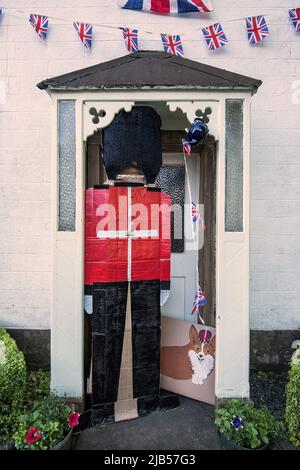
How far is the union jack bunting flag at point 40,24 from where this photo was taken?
353cm

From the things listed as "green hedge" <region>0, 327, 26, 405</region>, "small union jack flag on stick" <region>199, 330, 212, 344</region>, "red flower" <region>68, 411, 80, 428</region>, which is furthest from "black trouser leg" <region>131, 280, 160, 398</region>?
"green hedge" <region>0, 327, 26, 405</region>

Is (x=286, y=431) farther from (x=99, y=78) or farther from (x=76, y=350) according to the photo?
(x=99, y=78)

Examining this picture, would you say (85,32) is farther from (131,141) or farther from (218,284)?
(218,284)

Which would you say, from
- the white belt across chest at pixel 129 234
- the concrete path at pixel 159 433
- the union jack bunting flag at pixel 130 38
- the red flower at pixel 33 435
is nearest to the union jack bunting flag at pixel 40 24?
the union jack bunting flag at pixel 130 38

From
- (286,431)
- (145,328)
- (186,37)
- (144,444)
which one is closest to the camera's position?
(144,444)

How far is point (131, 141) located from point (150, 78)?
20.0 inches

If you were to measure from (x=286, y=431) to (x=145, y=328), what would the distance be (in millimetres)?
1353

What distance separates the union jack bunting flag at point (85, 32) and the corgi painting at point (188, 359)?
10.1 ft

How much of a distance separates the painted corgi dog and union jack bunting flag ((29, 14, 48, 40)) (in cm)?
350

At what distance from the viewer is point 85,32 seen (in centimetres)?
355

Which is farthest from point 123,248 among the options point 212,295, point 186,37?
point 186,37

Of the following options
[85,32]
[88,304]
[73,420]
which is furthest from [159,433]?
[85,32]

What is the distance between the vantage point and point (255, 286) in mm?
3654

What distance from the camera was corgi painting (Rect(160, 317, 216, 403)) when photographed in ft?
9.62
